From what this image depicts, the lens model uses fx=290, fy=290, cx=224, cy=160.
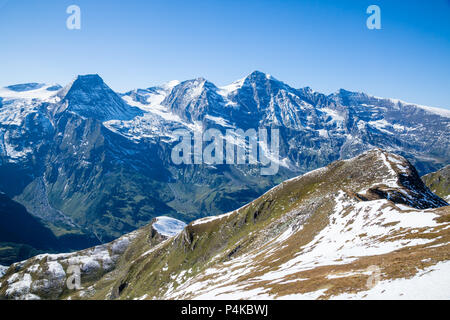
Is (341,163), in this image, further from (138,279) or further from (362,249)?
(138,279)

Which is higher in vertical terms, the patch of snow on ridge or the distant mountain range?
the patch of snow on ridge

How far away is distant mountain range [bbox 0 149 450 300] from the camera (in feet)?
113

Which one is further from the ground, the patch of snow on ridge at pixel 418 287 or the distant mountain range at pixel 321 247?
the patch of snow on ridge at pixel 418 287

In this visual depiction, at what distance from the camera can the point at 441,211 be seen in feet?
190

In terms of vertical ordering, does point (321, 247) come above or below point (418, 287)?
below

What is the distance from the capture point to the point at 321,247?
2709 inches

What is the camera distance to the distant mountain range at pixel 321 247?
3431 centimetres

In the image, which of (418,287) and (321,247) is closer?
(418,287)

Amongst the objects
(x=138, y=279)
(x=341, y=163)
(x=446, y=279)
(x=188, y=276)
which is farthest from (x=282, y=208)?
(x=446, y=279)

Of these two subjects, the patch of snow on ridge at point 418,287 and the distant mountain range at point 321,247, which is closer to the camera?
the patch of snow on ridge at point 418,287

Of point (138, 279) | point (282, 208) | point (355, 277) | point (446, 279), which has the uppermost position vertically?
point (446, 279)

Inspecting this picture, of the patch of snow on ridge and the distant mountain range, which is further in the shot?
the distant mountain range
